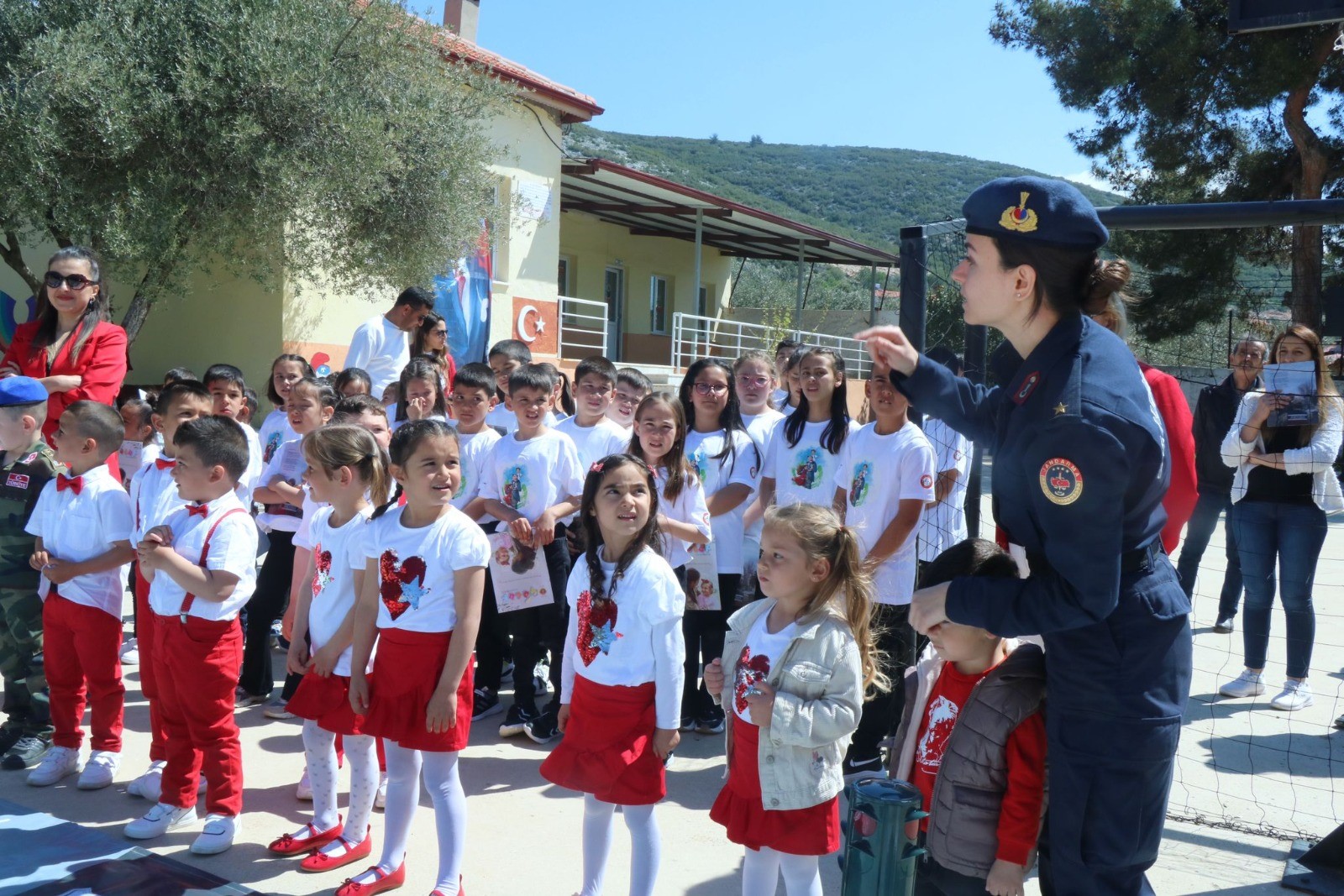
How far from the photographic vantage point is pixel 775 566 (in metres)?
2.78

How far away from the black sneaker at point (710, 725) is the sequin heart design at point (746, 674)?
2.08 metres

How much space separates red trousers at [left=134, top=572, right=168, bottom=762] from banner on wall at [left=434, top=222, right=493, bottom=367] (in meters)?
8.76

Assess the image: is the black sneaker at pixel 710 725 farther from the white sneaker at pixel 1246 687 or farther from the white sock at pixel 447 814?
the white sneaker at pixel 1246 687

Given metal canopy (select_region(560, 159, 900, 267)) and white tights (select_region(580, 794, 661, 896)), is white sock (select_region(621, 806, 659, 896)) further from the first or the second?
metal canopy (select_region(560, 159, 900, 267))

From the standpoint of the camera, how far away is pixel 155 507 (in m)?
4.08

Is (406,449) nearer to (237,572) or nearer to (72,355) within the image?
(237,572)

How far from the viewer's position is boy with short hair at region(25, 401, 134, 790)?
4.11 m

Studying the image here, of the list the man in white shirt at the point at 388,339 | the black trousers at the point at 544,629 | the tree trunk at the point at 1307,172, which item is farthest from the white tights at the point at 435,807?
the tree trunk at the point at 1307,172

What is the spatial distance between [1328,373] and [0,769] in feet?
20.4

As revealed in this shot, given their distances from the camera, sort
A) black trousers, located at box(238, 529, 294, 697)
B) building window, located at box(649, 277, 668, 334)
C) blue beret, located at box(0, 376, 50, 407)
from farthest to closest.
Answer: building window, located at box(649, 277, 668, 334) < black trousers, located at box(238, 529, 294, 697) < blue beret, located at box(0, 376, 50, 407)

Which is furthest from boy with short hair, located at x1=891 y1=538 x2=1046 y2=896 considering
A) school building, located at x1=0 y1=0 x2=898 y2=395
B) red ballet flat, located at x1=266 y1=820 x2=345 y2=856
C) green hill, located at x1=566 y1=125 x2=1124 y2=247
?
green hill, located at x1=566 y1=125 x2=1124 y2=247

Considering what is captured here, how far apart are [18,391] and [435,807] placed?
8.44 ft

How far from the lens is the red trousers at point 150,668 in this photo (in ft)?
→ 12.9

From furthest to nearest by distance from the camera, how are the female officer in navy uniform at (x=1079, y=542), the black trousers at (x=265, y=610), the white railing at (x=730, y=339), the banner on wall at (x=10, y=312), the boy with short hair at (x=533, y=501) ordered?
the white railing at (x=730, y=339), the banner on wall at (x=10, y=312), the black trousers at (x=265, y=610), the boy with short hair at (x=533, y=501), the female officer in navy uniform at (x=1079, y=542)
